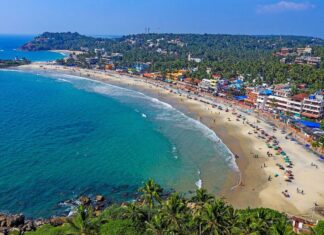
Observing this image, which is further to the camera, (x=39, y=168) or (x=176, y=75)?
(x=176, y=75)

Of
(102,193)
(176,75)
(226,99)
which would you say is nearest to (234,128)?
(226,99)

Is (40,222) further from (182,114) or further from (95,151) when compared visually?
(182,114)

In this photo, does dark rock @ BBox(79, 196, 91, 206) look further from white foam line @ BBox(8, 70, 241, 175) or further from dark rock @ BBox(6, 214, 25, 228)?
white foam line @ BBox(8, 70, 241, 175)

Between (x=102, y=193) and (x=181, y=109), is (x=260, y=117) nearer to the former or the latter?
(x=181, y=109)

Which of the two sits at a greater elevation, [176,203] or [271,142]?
[176,203]

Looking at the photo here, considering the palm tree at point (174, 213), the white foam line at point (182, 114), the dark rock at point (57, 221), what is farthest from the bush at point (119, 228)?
the white foam line at point (182, 114)

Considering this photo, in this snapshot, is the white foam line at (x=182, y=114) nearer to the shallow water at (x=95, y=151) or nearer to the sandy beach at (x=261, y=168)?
the shallow water at (x=95, y=151)
